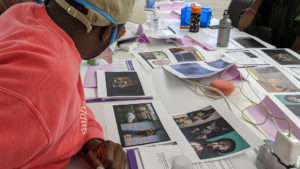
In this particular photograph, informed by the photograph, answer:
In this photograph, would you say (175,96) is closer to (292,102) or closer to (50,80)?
(292,102)

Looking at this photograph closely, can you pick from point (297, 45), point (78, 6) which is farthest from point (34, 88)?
point (297, 45)

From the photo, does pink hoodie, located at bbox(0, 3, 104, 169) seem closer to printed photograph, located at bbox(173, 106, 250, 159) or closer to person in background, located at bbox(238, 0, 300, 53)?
printed photograph, located at bbox(173, 106, 250, 159)

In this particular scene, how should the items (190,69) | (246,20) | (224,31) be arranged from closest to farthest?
(190,69) → (224,31) → (246,20)

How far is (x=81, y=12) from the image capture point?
572 mm

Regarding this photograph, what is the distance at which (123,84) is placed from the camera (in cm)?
104

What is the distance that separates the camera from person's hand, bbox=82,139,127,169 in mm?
624

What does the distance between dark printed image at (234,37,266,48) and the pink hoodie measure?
4.00 feet

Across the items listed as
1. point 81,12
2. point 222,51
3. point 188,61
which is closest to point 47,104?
point 81,12

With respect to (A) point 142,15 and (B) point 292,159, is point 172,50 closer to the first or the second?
(A) point 142,15

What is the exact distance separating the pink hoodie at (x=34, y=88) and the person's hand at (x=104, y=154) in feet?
0.28

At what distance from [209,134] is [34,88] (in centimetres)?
51

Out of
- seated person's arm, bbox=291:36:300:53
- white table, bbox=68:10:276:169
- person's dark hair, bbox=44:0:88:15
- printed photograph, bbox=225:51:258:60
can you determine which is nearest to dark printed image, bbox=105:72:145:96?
white table, bbox=68:10:276:169

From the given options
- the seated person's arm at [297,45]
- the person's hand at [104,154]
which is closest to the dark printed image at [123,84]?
the person's hand at [104,154]

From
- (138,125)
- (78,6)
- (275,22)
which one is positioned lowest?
(138,125)
